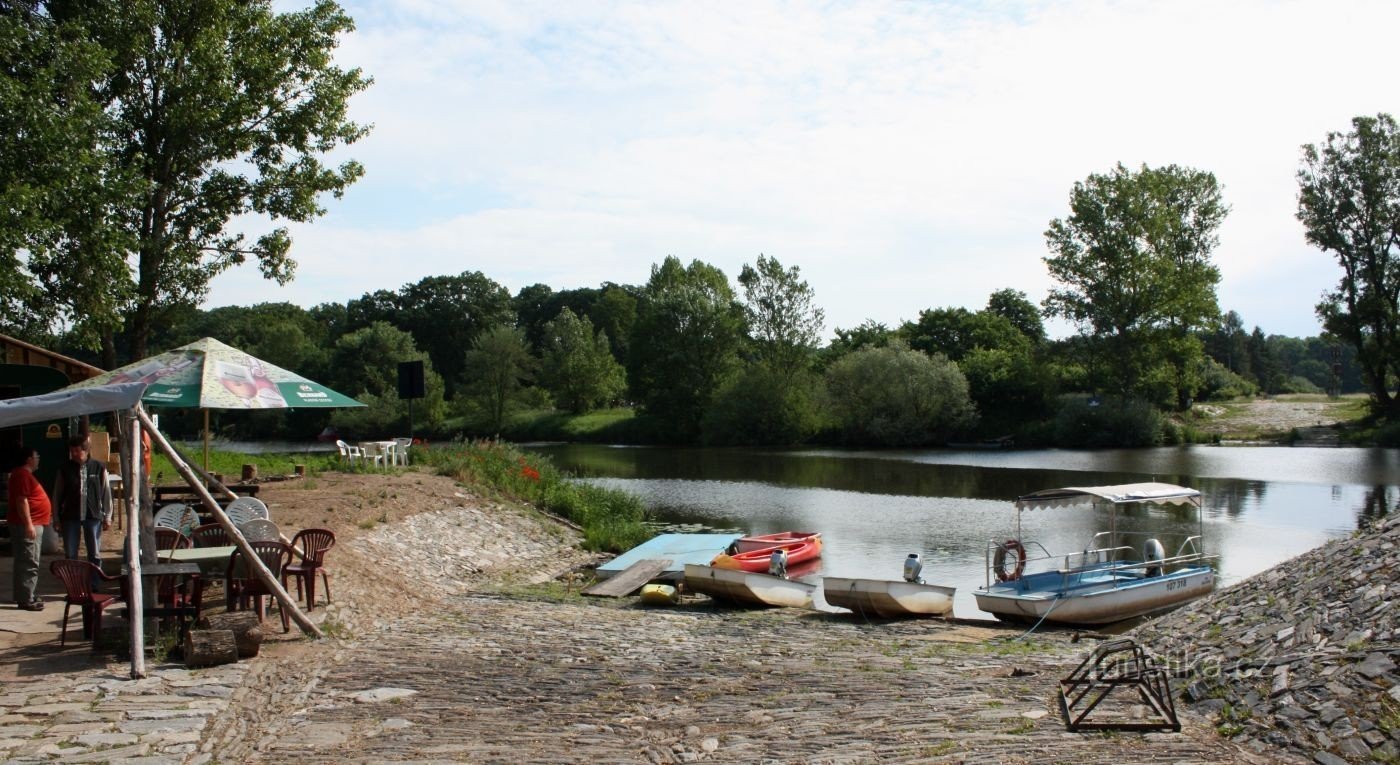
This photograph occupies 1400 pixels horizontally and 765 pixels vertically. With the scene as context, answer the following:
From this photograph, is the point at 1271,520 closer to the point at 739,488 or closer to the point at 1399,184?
the point at 739,488

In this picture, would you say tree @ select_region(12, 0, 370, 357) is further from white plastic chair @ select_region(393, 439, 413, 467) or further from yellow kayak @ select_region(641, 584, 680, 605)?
yellow kayak @ select_region(641, 584, 680, 605)

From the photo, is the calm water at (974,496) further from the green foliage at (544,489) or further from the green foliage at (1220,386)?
the green foliage at (1220,386)

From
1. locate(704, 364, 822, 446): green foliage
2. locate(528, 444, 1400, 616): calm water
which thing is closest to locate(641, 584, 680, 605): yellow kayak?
locate(528, 444, 1400, 616): calm water

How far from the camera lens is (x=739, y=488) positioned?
4081cm

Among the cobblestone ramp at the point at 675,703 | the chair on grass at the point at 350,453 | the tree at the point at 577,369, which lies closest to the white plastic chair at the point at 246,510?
the cobblestone ramp at the point at 675,703

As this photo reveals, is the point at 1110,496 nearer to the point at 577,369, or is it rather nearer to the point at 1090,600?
the point at 1090,600

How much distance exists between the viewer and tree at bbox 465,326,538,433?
3108 inches

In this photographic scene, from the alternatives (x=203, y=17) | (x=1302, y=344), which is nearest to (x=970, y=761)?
(x=203, y=17)

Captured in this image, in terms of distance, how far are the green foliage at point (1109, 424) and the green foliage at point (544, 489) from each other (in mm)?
42726

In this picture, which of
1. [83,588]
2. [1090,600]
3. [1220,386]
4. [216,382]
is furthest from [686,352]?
[83,588]

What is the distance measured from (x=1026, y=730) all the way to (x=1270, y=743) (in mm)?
1666

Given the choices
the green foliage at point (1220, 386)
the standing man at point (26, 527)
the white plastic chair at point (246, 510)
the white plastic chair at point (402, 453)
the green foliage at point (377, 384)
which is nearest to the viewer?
the standing man at point (26, 527)

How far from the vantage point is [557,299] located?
395ft

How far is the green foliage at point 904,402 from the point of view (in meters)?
67.0
